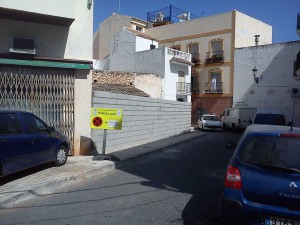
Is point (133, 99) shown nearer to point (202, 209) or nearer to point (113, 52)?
point (202, 209)

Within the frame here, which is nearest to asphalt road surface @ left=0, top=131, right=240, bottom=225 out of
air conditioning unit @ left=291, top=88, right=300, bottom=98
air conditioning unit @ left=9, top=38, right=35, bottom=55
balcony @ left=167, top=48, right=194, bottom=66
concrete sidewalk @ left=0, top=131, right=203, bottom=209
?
concrete sidewalk @ left=0, top=131, right=203, bottom=209

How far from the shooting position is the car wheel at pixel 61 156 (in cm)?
937

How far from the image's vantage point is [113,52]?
4019 centimetres

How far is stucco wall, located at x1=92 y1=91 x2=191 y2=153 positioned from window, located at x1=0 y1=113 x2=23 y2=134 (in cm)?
415

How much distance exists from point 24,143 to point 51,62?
155 inches

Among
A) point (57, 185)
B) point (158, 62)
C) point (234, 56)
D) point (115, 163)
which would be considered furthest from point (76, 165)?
point (234, 56)

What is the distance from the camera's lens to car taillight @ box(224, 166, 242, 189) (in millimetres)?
4719

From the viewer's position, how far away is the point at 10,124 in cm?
748

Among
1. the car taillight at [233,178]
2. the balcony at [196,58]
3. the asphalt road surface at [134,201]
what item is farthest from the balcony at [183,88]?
the car taillight at [233,178]

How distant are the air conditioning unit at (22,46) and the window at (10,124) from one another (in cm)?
355

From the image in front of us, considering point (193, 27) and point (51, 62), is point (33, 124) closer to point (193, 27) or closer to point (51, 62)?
point (51, 62)

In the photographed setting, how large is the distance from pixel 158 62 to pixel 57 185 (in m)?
29.5

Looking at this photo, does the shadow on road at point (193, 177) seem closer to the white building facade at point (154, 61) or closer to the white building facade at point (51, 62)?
the white building facade at point (51, 62)

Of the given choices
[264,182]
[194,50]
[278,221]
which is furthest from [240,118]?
[278,221]
